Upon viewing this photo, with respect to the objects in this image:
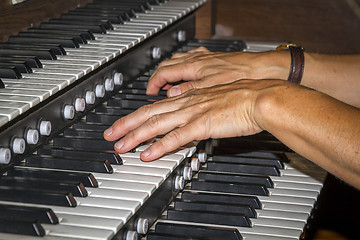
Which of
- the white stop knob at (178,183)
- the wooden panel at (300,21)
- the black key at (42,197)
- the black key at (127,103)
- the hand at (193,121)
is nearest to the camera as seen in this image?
the black key at (42,197)

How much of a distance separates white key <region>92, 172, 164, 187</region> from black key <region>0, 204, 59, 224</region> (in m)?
0.27

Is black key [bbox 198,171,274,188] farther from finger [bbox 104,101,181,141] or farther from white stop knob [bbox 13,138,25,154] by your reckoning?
white stop knob [bbox 13,138,25,154]

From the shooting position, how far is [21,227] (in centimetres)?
139

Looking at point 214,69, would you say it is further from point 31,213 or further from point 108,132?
point 31,213

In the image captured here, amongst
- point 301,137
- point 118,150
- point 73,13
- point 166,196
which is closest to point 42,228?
point 118,150

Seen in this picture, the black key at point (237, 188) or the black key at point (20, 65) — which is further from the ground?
the black key at point (20, 65)

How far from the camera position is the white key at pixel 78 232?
137 cm

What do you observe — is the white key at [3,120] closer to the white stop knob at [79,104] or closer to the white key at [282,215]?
the white stop knob at [79,104]

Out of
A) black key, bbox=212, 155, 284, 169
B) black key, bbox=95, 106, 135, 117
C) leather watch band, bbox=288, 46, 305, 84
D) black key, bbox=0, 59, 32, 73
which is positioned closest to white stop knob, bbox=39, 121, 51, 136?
black key, bbox=0, 59, 32, 73

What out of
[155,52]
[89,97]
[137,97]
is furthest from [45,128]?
[155,52]

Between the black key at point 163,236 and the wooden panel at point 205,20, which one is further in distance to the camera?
the wooden panel at point 205,20

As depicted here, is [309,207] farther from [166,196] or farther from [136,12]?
[136,12]

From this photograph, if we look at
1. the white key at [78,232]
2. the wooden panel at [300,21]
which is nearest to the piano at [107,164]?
the white key at [78,232]

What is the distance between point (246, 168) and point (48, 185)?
31.1 inches
